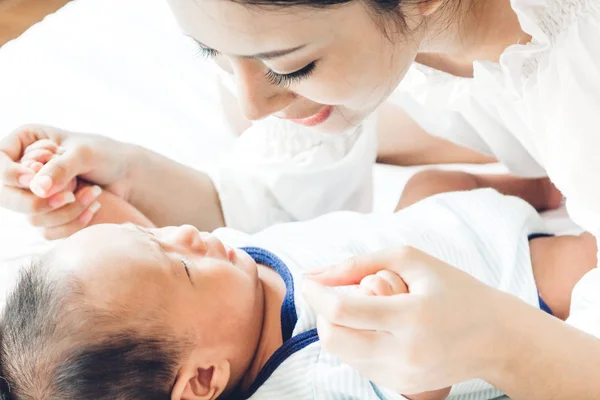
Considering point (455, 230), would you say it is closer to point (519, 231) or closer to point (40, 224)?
point (519, 231)

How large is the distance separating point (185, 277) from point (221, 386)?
145mm

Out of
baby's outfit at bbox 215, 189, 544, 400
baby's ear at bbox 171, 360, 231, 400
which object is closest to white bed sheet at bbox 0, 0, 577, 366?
baby's outfit at bbox 215, 189, 544, 400

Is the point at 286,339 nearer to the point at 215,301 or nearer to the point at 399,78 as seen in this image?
the point at 215,301

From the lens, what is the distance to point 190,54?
134cm

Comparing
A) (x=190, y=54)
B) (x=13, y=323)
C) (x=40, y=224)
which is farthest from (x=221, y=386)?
(x=190, y=54)

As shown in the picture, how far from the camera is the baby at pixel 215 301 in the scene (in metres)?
0.70

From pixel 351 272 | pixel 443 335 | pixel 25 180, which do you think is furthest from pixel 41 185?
pixel 443 335

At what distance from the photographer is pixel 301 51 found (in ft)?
2.06

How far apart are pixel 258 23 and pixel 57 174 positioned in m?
0.44

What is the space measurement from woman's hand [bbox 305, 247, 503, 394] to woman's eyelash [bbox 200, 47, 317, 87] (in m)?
0.20

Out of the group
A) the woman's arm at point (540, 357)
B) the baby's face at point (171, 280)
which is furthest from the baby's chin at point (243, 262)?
the woman's arm at point (540, 357)

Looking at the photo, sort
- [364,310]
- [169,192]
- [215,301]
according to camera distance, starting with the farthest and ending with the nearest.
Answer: [169,192], [215,301], [364,310]

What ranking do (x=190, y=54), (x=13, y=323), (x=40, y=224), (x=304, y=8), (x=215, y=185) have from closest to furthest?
(x=304, y=8) < (x=13, y=323) < (x=40, y=224) < (x=215, y=185) < (x=190, y=54)

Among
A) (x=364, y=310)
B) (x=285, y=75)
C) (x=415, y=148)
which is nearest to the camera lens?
(x=364, y=310)
